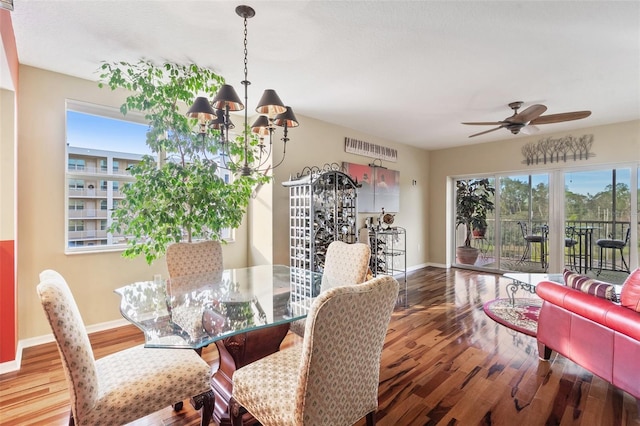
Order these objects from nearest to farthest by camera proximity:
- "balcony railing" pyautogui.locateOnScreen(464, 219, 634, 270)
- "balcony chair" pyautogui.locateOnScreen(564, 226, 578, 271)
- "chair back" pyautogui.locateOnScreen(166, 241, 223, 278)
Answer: "chair back" pyautogui.locateOnScreen(166, 241, 223, 278) → "balcony railing" pyautogui.locateOnScreen(464, 219, 634, 270) → "balcony chair" pyautogui.locateOnScreen(564, 226, 578, 271)

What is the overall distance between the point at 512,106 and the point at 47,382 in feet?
17.8

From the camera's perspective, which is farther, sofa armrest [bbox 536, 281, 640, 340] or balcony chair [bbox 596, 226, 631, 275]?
balcony chair [bbox 596, 226, 631, 275]

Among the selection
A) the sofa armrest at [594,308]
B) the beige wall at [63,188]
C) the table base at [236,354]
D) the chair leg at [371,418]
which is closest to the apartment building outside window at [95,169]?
the beige wall at [63,188]

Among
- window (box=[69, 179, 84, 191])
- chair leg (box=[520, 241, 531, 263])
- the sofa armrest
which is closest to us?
the sofa armrest

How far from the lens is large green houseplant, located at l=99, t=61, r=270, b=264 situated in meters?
2.82

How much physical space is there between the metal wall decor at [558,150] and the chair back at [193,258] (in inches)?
221

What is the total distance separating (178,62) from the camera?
110 inches

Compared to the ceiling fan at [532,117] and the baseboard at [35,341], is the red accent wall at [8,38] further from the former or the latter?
the ceiling fan at [532,117]

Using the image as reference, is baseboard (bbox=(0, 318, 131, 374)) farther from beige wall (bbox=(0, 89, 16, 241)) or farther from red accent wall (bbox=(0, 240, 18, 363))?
beige wall (bbox=(0, 89, 16, 241))

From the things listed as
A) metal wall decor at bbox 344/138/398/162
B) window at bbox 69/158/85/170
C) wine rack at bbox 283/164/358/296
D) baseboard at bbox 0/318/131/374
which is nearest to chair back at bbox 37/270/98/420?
baseboard at bbox 0/318/131/374

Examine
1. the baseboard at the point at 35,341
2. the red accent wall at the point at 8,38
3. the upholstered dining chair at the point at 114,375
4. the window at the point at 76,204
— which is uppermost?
the red accent wall at the point at 8,38

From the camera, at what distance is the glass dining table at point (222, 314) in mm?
1491

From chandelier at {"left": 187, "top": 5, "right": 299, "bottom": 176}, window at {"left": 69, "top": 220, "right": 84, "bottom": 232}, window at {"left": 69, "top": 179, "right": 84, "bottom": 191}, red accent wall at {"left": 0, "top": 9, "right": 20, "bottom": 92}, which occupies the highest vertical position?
red accent wall at {"left": 0, "top": 9, "right": 20, "bottom": 92}

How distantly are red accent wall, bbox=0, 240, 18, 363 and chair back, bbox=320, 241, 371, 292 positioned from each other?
244 centimetres
